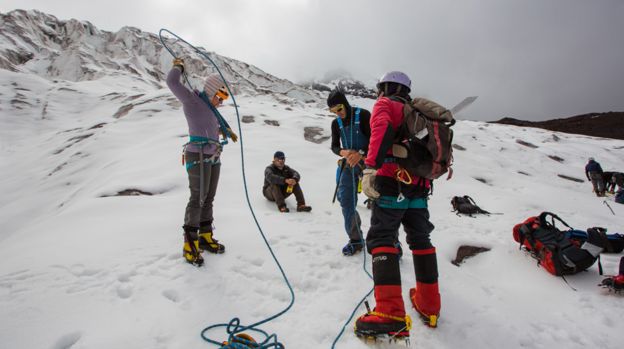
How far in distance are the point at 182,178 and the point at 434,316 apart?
7.39 meters

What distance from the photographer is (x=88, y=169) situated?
1070 centimetres

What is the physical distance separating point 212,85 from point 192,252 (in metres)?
2.22

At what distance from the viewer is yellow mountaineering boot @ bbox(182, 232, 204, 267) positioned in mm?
3496

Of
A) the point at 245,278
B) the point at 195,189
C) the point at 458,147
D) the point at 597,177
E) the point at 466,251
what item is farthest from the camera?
the point at 458,147

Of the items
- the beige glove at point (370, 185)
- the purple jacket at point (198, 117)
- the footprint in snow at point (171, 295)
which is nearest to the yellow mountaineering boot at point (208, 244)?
the footprint in snow at point (171, 295)

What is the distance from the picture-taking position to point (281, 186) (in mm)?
6625

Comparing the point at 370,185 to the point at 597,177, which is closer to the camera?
the point at 370,185

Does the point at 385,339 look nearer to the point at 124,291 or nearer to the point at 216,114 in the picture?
the point at 124,291

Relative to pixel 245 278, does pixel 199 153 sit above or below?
above

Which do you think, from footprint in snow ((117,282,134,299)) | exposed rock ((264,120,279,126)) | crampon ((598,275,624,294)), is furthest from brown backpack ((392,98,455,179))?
exposed rock ((264,120,279,126))

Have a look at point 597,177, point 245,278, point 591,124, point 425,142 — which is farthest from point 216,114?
point 591,124

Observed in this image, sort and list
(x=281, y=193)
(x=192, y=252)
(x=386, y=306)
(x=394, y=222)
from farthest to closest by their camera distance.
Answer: (x=281, y=193), (x=192, y=252), (x=394, y=222), (x=386, y=306)

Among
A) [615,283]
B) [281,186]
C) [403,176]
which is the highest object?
[403,176]

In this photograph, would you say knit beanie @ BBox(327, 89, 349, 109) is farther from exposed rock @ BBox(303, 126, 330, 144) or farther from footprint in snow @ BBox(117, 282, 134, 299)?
exposed rock @ BBox(303, 126, 330, 144)
